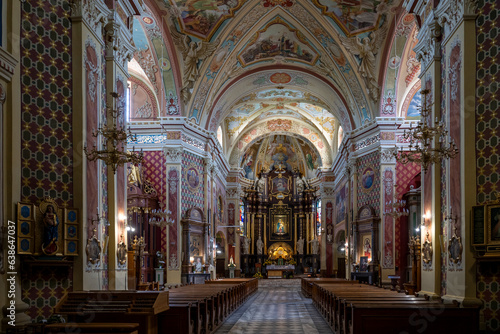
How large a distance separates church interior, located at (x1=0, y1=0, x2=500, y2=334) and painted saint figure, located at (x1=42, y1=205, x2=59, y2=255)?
5 centimetres

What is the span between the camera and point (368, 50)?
2094 centimetres

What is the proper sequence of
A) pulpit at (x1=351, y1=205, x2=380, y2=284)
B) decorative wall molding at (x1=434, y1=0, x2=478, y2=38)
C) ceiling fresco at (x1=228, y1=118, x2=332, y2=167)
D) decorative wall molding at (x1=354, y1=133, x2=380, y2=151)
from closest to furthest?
1. decorative wall molding at (x1=434, y1=0, x2=478, y2=38)
2. pulpit at (x1=351, y1=205, x2=380, y2=284)
3. decorative wall molding at (x1=354, y1=133, x2=380, y2=151)
4. ceiling fresco at (x1=228, y1=118, x2=332, y2=167)

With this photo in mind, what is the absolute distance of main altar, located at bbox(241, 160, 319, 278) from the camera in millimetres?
41031

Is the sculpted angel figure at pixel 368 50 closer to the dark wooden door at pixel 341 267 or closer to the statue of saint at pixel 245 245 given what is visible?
the dark wooden door at pixel 341 267

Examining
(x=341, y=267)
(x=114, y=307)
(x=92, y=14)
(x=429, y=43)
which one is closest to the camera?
(x=114, y=307)

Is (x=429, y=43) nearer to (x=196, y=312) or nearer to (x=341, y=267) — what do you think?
(x=196, y=312)

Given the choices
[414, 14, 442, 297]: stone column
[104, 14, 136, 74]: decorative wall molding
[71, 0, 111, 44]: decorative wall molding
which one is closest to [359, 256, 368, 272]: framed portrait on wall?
[414, 14, 442, 297]: stone column

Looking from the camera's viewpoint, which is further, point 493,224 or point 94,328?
point 493,224

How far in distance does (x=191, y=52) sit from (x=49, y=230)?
13563 millimetres

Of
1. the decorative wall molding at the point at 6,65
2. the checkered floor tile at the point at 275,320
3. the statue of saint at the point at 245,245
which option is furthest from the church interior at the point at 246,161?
the statue of saint at the point at 245,245

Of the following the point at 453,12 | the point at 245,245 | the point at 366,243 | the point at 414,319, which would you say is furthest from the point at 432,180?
the point at 245,245

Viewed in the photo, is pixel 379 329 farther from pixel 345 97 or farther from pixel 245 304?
pixel 345 97

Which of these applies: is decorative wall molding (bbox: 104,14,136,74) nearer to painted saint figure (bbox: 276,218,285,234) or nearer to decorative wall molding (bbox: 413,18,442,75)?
decorative wall molding (bbox: 413,18,442,75)

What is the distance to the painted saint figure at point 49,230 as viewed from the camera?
8570mm
